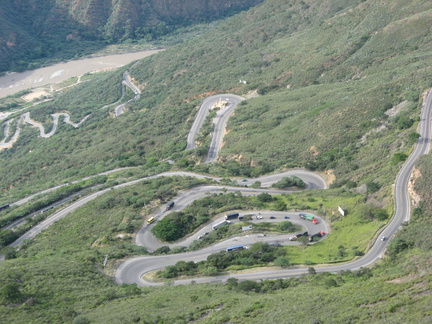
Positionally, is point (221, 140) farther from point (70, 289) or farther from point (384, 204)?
point (70, 289)

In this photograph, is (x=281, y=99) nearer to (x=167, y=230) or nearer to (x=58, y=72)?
(x=167, y=230)

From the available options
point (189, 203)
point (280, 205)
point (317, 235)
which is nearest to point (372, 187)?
point (317, 235)

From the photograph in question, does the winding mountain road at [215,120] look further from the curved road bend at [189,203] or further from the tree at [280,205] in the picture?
the tree at [280,205]

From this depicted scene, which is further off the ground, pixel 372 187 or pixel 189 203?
pixel 189 203

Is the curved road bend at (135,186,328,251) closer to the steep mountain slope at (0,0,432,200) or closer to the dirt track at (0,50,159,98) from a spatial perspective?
the steep mountain slope at (0,0,432,200)

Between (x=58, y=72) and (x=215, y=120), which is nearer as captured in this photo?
(x=215, y=120)

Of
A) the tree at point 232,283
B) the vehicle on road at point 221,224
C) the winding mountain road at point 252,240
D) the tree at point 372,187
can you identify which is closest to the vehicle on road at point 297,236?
the winding mountain road at point 252,240

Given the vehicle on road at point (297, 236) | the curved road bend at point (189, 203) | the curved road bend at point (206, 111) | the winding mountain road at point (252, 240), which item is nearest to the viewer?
the winding mountain road at point (252, 240)
